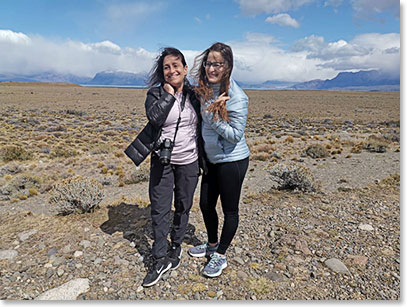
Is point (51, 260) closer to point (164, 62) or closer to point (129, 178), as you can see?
point (164, 62)

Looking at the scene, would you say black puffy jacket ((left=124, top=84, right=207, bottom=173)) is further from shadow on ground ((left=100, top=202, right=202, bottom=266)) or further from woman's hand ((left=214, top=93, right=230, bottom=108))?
shadow on ground ((left=100, top=202, right=202, bottom=266))

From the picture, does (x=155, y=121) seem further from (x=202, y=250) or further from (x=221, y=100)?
(x=202, y=250)

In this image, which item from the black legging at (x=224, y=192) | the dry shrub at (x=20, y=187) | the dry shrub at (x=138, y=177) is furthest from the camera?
the dry shrub at (x=138, y=177)

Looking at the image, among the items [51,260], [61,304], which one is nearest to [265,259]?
[61,304]

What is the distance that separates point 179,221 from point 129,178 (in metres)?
6.09

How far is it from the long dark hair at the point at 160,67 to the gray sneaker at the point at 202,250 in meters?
1.81

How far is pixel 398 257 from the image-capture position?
3236 millimetres

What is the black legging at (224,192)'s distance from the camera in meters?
2.55

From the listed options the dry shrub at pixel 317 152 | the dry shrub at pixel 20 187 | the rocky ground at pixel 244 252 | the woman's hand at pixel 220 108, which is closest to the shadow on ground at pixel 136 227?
the rocky ground at pixel 244 252

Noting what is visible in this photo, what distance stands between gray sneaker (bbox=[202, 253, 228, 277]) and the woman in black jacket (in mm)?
383

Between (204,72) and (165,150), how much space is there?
2.48 ft

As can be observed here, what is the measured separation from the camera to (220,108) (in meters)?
2.32

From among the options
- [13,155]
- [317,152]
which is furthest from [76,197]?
[317,152]

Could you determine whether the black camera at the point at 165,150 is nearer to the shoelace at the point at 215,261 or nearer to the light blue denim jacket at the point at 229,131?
the light blue denim jacket at the point at 229,131
